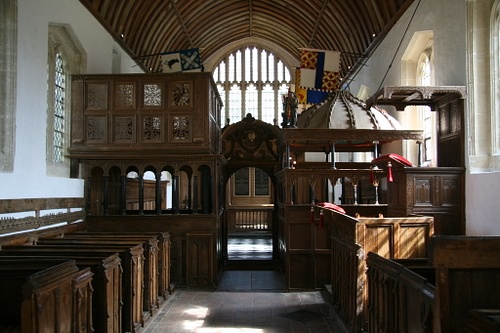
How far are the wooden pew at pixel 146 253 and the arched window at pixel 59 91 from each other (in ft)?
6.77

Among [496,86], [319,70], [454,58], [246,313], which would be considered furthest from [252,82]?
[246,313]

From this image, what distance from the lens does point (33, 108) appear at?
24.0 ft

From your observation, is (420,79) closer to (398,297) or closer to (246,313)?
(246,313)

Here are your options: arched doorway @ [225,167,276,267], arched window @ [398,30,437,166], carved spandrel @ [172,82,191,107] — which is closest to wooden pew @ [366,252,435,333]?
carved spandrel @ [172,82,191,107]

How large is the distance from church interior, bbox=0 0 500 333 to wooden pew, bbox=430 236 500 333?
0.01 m

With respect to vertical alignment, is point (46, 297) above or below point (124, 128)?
below

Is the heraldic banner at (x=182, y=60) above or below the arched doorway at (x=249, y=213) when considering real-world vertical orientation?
above

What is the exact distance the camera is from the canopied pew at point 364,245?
5449mm

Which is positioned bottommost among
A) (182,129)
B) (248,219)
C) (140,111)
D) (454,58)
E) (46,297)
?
(248,219)

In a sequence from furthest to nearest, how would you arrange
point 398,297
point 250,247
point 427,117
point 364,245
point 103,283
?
point 250,247 < point 427,117 < point 364,245 < point 103,283 < point 398,297

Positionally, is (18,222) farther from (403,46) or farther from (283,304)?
(403,46)

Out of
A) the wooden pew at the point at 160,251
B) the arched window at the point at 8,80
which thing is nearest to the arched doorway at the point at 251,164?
the wooden pew at the point at 160,251

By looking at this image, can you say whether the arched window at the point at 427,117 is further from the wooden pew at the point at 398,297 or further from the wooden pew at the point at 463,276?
the wooden pew at the point at 463,276

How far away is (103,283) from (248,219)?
14768 mm
